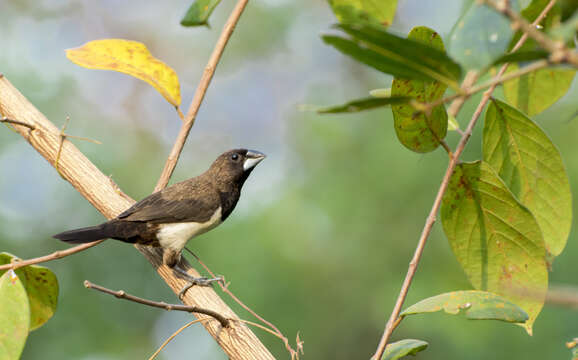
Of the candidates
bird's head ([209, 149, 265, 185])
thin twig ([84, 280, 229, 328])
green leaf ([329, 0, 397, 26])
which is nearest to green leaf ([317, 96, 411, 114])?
green leaf ([329, 0, 397, 26])

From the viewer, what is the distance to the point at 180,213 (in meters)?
2.76

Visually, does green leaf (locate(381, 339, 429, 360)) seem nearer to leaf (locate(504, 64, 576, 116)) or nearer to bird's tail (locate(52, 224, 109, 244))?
leaf (locate(504, 64, 576, 116))

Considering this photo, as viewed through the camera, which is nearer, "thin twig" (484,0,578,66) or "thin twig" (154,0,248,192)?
"thin twig" (484,0,578,66)

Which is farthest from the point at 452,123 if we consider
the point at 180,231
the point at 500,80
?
the point at 180,231

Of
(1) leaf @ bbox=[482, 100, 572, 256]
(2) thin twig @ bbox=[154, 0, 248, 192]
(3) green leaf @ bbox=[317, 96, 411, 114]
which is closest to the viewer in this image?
(3) green leaf @ bbox=[317, 96, 411, 114]

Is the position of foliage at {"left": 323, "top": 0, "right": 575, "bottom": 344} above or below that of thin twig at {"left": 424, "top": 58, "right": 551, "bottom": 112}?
below

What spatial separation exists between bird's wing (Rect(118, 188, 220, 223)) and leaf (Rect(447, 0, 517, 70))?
1713 millimetres

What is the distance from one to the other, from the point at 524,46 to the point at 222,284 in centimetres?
123

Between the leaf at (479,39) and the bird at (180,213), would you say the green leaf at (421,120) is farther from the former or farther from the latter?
the bird at (180,213)

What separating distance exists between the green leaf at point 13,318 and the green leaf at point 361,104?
1.01 metres

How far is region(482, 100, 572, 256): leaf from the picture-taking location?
4.47ft

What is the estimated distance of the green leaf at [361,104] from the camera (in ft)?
2.25

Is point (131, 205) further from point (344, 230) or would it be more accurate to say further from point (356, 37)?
point (344, 230)

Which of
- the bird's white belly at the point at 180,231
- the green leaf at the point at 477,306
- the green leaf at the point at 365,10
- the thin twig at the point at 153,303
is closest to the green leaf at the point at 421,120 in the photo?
the green leaf at the point at 365,10
